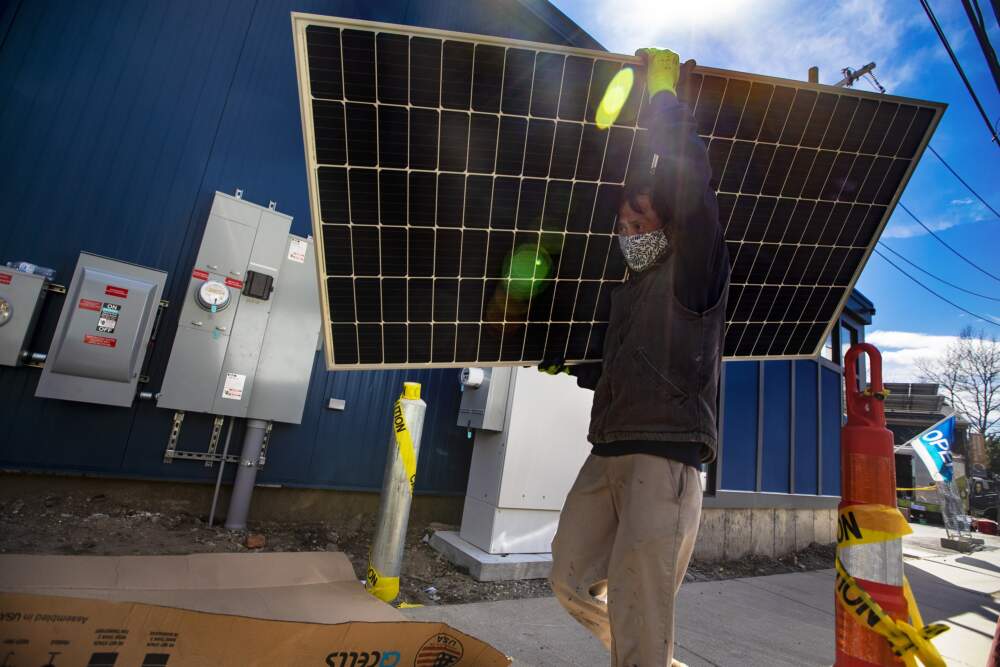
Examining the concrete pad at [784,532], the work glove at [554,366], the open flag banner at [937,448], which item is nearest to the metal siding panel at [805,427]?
the concrete pad at [784,532]

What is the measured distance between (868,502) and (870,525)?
3.5 inches

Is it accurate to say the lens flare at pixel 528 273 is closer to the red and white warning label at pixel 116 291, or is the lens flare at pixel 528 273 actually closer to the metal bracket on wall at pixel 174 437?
the red and white warning label at pixel 116 291

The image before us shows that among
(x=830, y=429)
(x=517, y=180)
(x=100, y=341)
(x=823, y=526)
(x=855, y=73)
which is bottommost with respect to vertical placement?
(x=823, y=526)

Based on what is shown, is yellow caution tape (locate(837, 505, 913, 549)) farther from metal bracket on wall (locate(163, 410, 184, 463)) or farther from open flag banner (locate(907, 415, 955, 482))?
open flag banner (locate(907, 415, 955, 482))

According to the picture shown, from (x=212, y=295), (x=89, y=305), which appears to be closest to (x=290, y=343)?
(x=212, y=295)

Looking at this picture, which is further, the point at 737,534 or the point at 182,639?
the point at 737,534

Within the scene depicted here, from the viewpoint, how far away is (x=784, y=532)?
7879mm

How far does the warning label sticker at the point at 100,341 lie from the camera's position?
12.8ft

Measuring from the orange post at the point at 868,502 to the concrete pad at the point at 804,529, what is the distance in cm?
779

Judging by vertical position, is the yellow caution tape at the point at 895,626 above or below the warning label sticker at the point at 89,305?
below

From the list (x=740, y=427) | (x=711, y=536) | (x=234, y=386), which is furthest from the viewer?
(x=740, y=427)

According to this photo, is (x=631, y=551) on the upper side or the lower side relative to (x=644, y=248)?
lower

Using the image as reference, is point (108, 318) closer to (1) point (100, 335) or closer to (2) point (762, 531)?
(1) point (100, 335)

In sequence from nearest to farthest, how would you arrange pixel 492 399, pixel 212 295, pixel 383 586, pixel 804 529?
pixel 383 586
pixel 212 295
pixel 492 399
pixel 804 529
